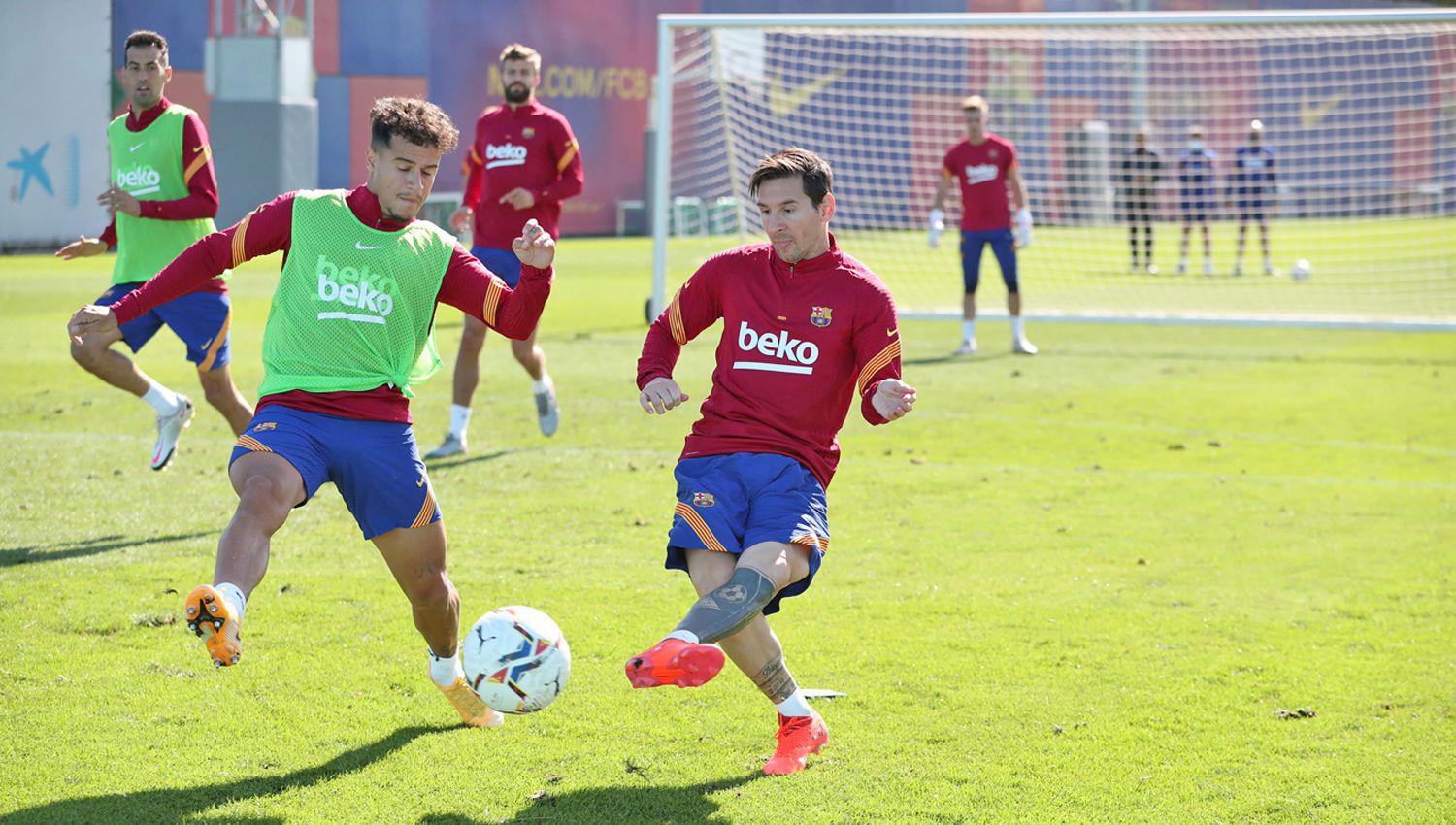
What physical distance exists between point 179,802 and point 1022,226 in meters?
13.5

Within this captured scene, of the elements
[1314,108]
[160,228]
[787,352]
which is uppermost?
[1314,108]

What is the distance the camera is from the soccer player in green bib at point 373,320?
465 cm

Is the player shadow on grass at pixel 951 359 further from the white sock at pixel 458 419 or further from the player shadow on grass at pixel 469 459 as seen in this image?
the white sock at pixel 458 419

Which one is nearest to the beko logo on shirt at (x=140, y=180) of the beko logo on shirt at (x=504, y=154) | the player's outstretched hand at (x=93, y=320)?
the beko logo on shirt at (x=504, y=154)

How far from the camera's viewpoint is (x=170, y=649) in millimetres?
5656

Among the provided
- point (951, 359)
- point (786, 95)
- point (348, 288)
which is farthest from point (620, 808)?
point (786, 95)

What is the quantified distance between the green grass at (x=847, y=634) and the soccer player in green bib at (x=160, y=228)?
2.01 ft

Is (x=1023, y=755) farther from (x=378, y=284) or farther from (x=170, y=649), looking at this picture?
(x=170, y=649)

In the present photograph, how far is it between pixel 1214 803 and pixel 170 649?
3673 millimetres

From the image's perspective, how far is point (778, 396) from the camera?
15.9 ft

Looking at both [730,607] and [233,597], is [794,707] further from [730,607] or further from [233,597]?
[233,597]

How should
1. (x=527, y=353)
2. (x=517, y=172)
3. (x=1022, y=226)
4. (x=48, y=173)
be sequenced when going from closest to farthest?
(x=527, y=353) < (x=517, y=172) < (x=1022, y=226) < (x=48, y=173)

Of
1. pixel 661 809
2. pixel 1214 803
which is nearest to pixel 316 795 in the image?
pixel 661 809

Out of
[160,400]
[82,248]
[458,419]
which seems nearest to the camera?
[82,248]
